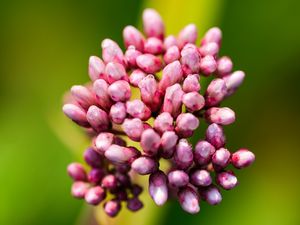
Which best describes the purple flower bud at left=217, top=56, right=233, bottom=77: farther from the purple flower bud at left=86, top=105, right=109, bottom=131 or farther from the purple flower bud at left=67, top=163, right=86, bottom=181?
the purple flower bud at left=67, top=163, right=86, bottom=181

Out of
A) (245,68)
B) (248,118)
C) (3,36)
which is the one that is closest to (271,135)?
(248,118)

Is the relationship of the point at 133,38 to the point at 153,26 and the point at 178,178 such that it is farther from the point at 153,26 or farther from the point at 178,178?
the point at 178,178

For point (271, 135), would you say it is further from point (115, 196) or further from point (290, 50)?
point (115, 196)

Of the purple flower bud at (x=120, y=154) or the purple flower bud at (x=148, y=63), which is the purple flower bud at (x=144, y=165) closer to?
the purple flower bud at (x=120, y=154)

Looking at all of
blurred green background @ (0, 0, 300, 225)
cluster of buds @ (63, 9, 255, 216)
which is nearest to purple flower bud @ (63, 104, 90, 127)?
cluster of buds @ (63, 9, 255, 216)

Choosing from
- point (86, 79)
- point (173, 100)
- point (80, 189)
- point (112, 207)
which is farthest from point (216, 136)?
point (86, 79)
